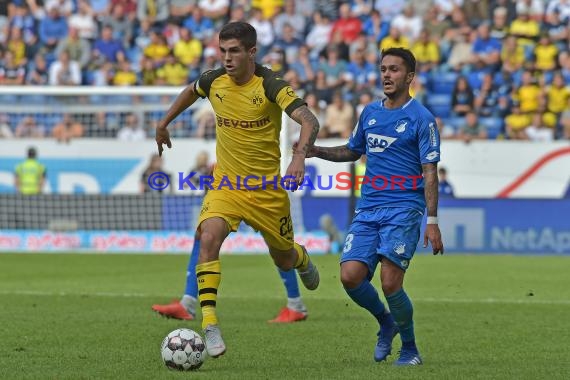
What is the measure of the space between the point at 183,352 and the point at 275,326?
3084mm

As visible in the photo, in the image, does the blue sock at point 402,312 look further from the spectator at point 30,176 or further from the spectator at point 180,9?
the spectator at point 180,9

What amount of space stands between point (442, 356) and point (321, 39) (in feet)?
61.7

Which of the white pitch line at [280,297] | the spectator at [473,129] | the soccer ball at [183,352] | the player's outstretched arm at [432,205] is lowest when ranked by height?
the white pitch line at [280,297]

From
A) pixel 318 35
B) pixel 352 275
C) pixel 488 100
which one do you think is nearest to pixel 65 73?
pixel 318 35

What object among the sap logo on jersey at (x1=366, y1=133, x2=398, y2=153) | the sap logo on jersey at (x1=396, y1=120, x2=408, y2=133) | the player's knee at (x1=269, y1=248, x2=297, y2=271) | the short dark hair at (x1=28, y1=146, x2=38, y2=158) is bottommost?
the short dark hair at (x1=28, y1=146, x2=38, y2=158)

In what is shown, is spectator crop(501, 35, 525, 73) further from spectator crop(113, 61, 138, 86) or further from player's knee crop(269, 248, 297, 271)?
player's knee crop(269, 248, 297, 271)

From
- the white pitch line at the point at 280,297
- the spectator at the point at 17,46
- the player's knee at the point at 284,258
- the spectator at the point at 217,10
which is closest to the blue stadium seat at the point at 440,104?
the spectator at the point at 217,10

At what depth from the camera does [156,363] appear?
8.18 m

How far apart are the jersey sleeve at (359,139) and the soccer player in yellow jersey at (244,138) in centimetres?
39

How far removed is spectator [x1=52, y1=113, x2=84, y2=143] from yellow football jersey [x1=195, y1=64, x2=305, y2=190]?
46.4ft

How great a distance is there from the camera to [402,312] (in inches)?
319

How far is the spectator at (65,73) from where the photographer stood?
26.5m

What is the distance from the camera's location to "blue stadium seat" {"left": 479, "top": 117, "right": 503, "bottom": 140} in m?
24.1

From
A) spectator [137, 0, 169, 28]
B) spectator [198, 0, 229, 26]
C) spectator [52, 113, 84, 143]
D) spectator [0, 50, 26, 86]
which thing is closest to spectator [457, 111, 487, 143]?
spectator [198, 0, 229, 26]
